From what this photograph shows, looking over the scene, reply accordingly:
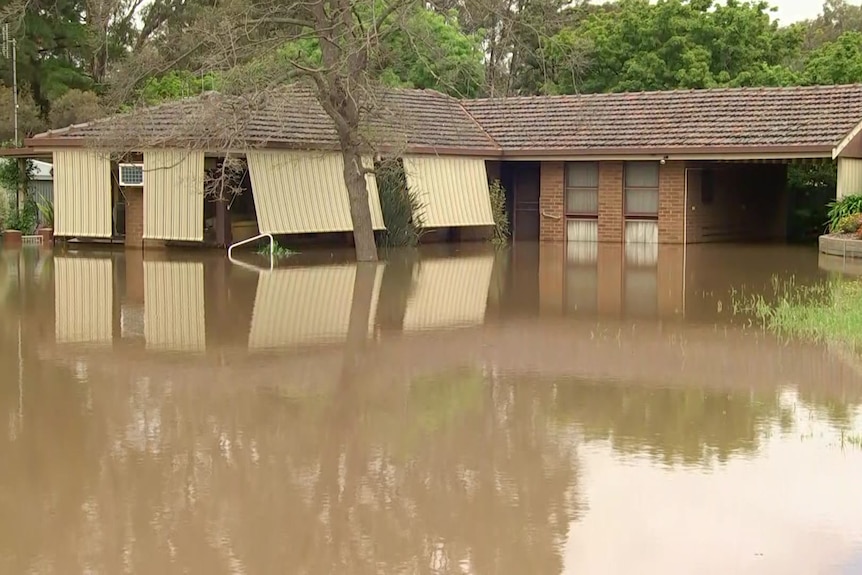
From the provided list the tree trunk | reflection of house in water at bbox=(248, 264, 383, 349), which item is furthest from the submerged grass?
the tree trunk

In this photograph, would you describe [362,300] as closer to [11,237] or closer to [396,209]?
[396,209]

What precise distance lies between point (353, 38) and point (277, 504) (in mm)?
14778

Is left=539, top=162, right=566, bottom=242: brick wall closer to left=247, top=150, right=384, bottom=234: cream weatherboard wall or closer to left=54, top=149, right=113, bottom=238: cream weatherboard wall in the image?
left=247, top=150, right=384, bottom=234: cream weatherboard wall

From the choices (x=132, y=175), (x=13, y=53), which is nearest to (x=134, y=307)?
(x=132, y=175)

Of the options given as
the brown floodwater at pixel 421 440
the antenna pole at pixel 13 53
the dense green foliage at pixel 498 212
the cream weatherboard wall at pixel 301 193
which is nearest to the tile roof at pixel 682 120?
the dense green foliage at pixel 498 212

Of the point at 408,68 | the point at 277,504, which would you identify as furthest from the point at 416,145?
the point at 277,504

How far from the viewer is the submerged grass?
497 inches

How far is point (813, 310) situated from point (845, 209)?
12218mm

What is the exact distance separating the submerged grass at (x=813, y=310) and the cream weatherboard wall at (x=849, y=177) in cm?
886

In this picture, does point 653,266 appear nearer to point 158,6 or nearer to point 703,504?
point 703,504

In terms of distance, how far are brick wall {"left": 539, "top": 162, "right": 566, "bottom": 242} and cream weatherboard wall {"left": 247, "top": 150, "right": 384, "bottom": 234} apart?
16.7 feet

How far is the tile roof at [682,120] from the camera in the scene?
87.7 ft

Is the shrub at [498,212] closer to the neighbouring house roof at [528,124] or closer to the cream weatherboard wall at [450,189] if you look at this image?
the cream weatherboard wall at [450,189]

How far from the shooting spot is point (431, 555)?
20.0ft
